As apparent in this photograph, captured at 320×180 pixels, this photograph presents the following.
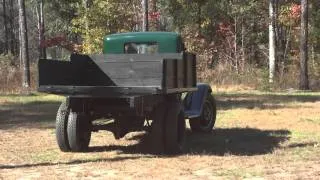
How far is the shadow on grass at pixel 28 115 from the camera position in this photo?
1467 centimetres

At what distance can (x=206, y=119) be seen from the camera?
1319 centimetres

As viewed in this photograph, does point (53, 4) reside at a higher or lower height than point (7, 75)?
higher

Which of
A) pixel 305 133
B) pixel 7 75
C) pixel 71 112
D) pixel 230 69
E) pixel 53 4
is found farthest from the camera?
pixel 53 4

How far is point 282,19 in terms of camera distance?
37.4 meters

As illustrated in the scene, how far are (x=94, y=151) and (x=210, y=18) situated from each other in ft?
98.8

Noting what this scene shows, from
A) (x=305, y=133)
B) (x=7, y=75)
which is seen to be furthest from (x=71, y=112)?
(x=7, y=75)

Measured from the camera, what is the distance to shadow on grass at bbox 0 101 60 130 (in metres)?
14.7

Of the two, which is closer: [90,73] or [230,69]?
[90,73]

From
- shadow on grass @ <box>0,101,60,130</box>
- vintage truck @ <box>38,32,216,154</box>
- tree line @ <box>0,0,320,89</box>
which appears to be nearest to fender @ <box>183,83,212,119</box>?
vintage truck @ <box>38,32,216,154</box>

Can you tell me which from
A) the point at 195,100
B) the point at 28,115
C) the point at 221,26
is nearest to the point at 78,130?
the point at 195,100

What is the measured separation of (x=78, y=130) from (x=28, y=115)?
270 inches

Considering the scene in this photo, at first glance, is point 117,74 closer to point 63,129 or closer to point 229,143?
point 63,129

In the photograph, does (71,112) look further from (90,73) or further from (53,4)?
(53,4)

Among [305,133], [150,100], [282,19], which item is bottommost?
[305,133]
